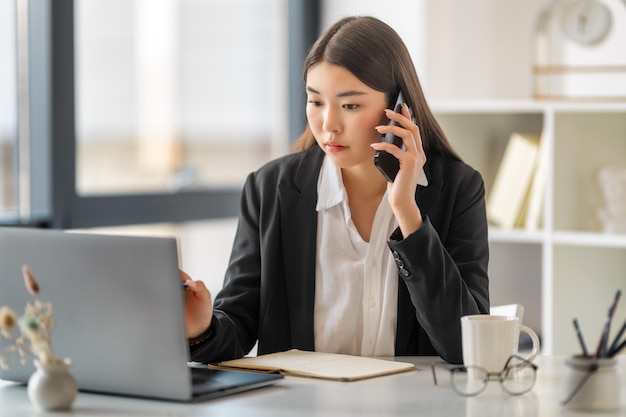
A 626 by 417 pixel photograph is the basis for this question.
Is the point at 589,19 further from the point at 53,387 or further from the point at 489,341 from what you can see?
the point at 53,387

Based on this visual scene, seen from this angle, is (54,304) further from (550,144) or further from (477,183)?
(550,144)

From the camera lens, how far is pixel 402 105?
2.03 meters

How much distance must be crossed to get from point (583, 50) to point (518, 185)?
51 cm

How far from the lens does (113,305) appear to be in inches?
58.7

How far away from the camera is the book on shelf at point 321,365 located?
167 centimetres

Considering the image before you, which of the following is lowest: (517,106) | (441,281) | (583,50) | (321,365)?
(321,365)

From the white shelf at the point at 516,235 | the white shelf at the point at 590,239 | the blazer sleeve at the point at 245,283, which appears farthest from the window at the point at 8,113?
the white shelf at the point at 590,239

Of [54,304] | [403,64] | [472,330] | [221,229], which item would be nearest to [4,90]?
[221,229]

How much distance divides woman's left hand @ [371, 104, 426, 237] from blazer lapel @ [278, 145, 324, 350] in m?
0.27

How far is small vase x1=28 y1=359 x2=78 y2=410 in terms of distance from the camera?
1442mm

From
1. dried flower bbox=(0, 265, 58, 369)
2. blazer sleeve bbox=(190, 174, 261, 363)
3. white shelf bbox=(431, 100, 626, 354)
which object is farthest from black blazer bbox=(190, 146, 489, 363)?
white shelf bbox=(431, 100, 626, 354)

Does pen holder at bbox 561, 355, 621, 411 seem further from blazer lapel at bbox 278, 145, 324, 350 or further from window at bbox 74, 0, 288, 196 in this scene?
window at bbox 74, 0, 288, 196

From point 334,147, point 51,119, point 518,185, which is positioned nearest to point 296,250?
point 334,147

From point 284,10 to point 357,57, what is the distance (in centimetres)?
215
